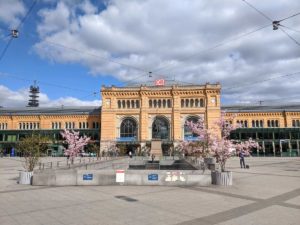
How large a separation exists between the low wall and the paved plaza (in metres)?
0.70

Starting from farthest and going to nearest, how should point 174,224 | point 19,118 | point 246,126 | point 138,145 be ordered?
point 19,118
point 246,126
point 138,145
point 174,224

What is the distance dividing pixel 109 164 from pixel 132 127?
41.3 m

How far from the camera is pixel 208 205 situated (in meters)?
11.7

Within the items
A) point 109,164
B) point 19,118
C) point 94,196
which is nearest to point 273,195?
point 94,196

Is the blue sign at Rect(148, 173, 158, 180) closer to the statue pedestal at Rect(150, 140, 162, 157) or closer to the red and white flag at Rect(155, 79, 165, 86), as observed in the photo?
the statue pedestal at Rect(150, 140, 162, 157)

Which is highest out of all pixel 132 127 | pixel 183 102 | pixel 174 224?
pixel 183 102

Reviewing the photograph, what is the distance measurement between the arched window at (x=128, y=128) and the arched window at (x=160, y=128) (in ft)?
14.9

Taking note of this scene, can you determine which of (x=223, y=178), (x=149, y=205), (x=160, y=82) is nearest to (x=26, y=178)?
(x=149, y=205)

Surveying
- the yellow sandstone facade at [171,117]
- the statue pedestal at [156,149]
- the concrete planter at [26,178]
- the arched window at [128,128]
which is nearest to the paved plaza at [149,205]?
the concrete planter at [26,178]

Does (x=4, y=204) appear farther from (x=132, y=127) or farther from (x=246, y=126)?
(x=246, y=126)

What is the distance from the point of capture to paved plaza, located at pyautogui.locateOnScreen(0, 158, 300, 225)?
31.3ft

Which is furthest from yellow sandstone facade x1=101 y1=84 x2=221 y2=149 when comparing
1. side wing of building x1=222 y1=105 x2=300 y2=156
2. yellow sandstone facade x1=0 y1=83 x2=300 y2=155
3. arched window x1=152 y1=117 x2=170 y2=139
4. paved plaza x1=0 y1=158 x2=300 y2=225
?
paved plaza x1=0 y1=158 x2=300 y2=225

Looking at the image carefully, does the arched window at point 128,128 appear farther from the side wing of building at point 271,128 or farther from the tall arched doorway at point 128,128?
the side wing of building at point 271,128

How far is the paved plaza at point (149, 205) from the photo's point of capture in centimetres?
954
